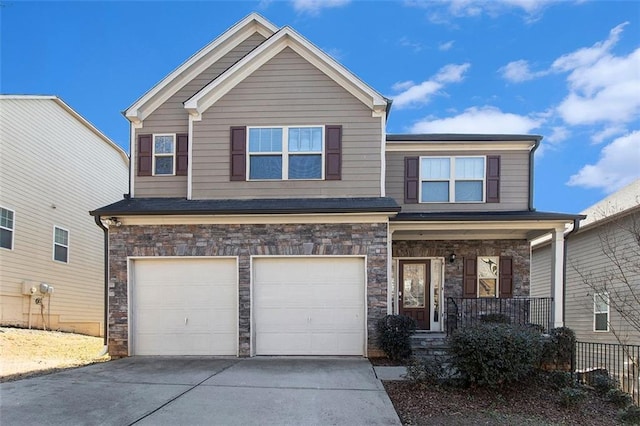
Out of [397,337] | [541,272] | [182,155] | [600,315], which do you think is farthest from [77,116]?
[600,315]

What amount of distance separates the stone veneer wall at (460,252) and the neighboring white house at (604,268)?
0.94 m

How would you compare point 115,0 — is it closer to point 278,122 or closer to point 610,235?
point 278,122

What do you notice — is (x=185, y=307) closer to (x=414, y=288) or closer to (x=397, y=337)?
(x=397, y=337)

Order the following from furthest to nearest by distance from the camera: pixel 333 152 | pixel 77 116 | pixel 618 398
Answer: pixel 77 116 < pixel 333 152 < pixel 618 398

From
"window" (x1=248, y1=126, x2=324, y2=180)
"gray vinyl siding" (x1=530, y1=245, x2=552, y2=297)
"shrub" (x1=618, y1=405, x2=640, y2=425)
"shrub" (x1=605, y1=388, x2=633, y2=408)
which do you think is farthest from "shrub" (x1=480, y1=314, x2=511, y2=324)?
"gray vinyl siding" (x1=530, y1=245, x2=552, y2=297)

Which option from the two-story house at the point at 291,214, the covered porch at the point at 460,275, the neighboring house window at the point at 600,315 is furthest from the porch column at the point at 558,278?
the neighboring house window at the point at 600,315

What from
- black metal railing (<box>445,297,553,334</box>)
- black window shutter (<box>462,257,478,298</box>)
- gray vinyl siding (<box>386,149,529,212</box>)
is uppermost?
gray vinyl siding (<box>386,149,529,212</box>)

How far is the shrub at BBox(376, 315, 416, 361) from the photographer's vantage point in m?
8.73

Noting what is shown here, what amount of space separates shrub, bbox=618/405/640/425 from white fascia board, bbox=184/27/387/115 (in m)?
7.12

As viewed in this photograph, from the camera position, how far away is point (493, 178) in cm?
1145

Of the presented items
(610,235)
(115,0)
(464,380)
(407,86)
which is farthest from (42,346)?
(610,235)

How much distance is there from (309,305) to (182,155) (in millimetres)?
4765

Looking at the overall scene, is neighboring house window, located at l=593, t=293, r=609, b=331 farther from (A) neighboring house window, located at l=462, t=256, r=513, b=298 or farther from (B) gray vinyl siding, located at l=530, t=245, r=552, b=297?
(A) neighboring house window, located at l=462, t=256, r=513, b=298

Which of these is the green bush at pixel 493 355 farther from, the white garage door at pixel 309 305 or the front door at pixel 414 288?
the front door at pixel 414 288
